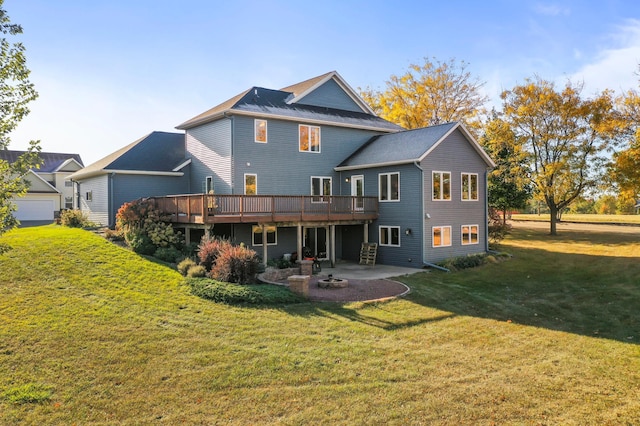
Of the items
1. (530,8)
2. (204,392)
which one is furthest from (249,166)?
(204,392)

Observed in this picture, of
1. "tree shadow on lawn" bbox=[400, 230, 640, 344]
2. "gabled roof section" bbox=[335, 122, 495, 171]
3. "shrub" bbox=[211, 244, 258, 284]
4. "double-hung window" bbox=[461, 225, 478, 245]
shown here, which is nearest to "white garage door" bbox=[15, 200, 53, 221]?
"gabled roof section" bbox=[335, 122, 495, 171]

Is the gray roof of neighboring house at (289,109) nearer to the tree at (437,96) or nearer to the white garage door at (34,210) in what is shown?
the tree at (437,96)

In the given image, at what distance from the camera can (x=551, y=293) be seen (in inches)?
655

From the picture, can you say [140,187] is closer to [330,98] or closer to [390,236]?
[330,98]

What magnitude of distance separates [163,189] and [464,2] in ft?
55.5

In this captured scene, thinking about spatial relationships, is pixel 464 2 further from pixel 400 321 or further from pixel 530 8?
pixel 400 321

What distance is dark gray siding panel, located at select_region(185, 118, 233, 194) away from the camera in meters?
21.2

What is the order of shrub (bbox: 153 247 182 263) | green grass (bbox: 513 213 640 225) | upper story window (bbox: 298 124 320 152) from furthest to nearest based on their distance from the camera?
1. green grass (bbox: 513 213 640 225)
2. upper story window (bbox: 298 124 320 152)
3. shrub (bbox: 153 247 182 263)

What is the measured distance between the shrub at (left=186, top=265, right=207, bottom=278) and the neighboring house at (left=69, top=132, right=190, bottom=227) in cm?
965

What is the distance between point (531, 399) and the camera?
7453mm

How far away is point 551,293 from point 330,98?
15668 millimetres

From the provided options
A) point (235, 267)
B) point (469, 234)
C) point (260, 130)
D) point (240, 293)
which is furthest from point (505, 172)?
point (240, 293)

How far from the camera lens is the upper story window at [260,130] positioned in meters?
21.5

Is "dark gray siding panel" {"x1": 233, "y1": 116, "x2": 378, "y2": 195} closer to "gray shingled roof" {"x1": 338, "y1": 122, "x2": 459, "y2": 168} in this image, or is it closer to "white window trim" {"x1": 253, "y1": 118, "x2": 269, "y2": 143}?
"white window trim" {"x1": 253, "y1": 118, "x2": 269, "y2": 143}
